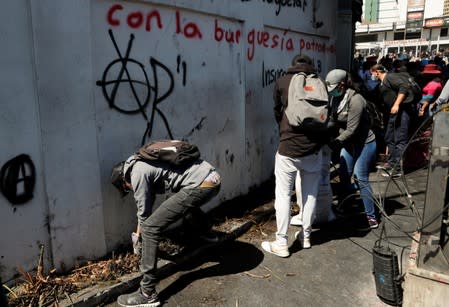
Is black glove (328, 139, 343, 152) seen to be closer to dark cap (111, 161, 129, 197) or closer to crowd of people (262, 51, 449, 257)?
crowd of people (262, 51, 449, 257)

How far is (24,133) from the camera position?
2.87m

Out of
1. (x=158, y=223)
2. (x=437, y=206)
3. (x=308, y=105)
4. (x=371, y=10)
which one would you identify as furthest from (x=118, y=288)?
(x=371, y=10)

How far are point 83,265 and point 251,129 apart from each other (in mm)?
2936

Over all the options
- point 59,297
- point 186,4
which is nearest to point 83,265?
point 59,297

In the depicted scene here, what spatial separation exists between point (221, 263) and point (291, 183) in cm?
103

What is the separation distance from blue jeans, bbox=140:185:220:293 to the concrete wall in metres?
0.70

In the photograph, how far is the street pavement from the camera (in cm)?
323

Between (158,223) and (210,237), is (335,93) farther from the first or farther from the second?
(158,223)

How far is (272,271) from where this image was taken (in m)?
3.71

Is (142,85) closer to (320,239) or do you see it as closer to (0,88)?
(0,88)

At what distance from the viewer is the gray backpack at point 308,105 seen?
3584mm

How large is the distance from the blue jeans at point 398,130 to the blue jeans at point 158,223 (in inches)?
184

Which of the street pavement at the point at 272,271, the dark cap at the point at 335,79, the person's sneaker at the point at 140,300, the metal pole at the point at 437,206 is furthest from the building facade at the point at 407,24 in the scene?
the person's sneaker at the point at 140,300

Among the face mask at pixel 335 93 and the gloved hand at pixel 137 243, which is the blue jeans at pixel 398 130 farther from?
the gloved hand at pixel 137 243
